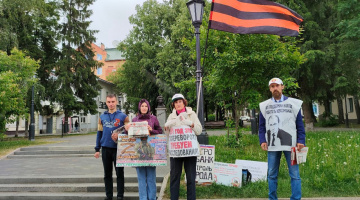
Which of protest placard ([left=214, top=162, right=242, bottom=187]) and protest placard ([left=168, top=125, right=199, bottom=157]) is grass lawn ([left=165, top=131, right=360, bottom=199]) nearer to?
protest placard ([left=214, top=162, right=242, bottom=187])

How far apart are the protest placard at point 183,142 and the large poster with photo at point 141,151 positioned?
371mm

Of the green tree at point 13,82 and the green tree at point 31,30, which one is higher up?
the green tree at point 31,30

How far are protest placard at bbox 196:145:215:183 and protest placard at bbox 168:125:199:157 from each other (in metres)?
1.54

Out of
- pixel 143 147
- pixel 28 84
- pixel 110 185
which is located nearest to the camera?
pixel 143 147

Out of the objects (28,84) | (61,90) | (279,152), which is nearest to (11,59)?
(28,84)

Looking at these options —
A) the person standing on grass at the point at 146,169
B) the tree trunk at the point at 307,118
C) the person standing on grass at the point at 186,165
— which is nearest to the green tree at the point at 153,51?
the tree trunk at the point at 307,118

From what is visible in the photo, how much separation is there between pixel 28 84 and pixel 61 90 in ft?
34.9

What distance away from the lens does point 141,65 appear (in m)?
32.6

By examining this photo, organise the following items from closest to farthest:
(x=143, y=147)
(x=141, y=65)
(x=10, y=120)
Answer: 1. (x=143, y=147)
2. (x=10, y=120)
3. (x=141, y=65)

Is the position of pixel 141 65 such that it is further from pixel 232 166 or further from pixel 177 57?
pixel 232 166

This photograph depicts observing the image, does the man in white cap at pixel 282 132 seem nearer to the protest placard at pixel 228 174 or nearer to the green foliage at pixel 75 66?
the protest placard at pixel 228 174

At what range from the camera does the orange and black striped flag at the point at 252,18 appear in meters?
6.42

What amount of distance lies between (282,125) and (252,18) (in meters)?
3.29

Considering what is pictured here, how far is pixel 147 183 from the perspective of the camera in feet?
15.8
